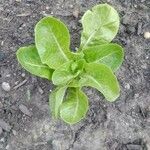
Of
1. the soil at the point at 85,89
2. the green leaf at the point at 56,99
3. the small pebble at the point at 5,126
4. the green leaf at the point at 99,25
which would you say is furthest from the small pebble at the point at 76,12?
the small pebble at the point at 5,126

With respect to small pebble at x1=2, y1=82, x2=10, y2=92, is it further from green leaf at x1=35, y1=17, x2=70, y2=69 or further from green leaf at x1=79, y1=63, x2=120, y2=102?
green leaf at x1=79, y1=63, x2=120, y2=102

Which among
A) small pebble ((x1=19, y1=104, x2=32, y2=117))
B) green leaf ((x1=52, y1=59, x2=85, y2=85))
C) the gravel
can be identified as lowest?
small pebble ((x1=19, y1=104, x2=32, y2=117))

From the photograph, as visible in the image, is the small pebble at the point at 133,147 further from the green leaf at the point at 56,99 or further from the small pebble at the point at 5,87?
the small pebble at the point at 5,87

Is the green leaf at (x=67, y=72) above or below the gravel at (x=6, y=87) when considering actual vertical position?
above

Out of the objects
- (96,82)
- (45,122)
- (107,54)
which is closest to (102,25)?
(107,54)

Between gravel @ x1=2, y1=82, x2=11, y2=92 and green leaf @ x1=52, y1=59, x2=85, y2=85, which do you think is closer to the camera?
green leaf @ x1=52, y1=59, x2=85, y2=85

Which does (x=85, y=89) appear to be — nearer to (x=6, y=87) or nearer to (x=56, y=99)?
(x=56, y=99)

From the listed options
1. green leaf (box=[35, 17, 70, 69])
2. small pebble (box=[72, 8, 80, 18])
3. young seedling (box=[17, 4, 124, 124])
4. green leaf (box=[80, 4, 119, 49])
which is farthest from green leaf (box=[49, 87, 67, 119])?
small pebble (box=[72, 8, 80, 18])
